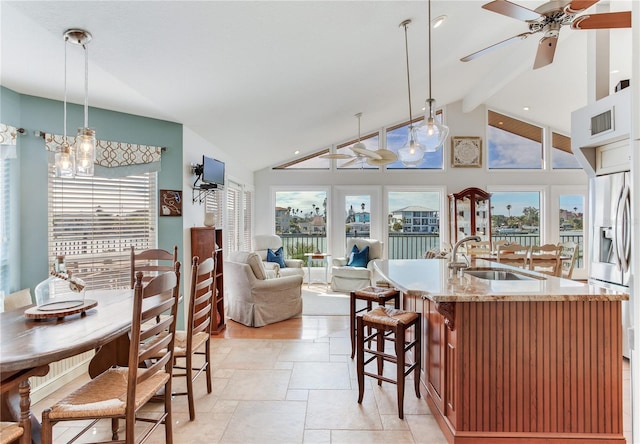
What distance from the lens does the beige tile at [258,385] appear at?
2.52 metres

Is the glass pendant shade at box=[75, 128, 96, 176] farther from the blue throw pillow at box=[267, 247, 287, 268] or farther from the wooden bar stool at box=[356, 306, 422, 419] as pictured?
the blue throw pillow at box=[267, 247, 287, 268]

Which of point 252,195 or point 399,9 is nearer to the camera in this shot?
point 399,9

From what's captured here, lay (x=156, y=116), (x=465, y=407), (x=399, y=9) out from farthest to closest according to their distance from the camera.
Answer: (x=156, y=116), (x=399, y=9), (x=465, y=407)

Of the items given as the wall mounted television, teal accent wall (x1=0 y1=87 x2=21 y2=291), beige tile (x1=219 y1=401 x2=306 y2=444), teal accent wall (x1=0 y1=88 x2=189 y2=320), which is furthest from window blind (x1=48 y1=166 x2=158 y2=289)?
beige tile (x1=219 y1=401 x2=306 y2=444)

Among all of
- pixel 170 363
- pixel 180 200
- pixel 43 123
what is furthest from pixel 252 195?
pixel 170 363

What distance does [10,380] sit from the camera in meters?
1.38

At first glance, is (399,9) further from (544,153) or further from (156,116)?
(544,153)

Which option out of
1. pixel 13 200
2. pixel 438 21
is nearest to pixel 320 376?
pixel 13 200

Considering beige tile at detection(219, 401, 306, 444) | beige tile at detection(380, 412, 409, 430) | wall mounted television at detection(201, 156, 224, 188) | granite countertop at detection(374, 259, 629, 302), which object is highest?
wall mounted television at detection(201, 156, 224, 188)

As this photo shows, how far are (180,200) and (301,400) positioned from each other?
2369 millimetres

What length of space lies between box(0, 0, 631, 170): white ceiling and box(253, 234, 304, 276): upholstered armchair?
195cm

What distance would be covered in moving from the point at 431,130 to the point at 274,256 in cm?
403

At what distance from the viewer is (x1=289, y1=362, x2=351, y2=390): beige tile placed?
266 cm

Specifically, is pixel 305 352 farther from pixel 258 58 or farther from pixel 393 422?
pixel 258 58
